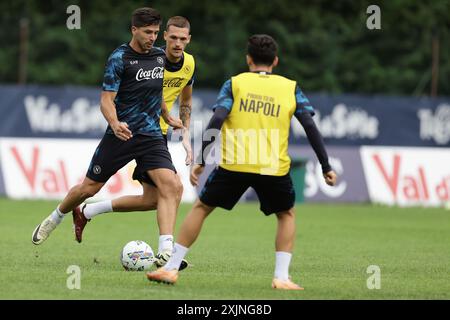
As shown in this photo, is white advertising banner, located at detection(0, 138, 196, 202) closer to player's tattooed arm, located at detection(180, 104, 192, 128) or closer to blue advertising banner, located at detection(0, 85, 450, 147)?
blue advertising banner, located at detection(0, 85, 450, 147)

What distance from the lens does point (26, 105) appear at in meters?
24.0

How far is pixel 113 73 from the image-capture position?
406 inches

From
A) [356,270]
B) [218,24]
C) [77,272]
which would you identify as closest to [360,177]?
[218,24]

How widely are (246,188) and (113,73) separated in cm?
216

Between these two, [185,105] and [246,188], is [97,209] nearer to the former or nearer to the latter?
[185,105]

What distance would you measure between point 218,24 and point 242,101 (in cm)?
1777

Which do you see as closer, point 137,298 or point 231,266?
point 137,298

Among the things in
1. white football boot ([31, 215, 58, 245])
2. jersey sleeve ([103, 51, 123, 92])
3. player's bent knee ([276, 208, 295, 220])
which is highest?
jersey sleeve ([103, 51, 123, 92])

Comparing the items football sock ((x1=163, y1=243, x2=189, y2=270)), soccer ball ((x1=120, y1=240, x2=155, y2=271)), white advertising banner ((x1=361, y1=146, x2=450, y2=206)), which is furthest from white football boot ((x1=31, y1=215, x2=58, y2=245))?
white advertising banner ((x1=361, y1=146, x2=450, y2=206))

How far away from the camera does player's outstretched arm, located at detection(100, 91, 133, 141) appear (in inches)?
402

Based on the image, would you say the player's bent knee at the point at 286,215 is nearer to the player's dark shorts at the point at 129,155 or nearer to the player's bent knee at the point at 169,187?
the player's bent knee at the point at 169,187

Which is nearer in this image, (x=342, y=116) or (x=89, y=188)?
(x=89, y=188)

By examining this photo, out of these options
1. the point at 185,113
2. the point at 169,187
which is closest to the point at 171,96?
the point at 185,113
